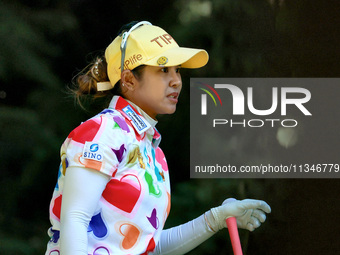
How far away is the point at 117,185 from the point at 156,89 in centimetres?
31

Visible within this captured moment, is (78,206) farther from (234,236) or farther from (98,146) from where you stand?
(234,236)

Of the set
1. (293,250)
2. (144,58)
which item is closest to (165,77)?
(144,58)

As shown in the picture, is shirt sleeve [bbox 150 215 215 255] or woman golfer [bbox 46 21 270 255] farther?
shirt sleeve [bbox 150 215 215 255]

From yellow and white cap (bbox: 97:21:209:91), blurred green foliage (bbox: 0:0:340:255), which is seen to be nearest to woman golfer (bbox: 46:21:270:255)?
yellow and white cap (bbox: 97:21:209:91)

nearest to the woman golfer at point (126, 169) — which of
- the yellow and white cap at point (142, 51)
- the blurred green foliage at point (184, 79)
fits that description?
the yellow and white cap at point (142, 51)

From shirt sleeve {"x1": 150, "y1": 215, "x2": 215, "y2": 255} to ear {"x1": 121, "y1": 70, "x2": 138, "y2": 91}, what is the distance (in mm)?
436

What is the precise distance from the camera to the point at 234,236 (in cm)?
183

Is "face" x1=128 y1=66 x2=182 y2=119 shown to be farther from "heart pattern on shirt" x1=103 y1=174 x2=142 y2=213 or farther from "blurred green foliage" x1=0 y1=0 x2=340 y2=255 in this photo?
"blurred green foliage" x1=0 y1=0 x2=340 y2=255

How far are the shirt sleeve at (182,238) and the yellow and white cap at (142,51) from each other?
459mm

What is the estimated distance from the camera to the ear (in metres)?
1.75

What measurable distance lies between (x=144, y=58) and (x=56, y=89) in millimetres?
1223

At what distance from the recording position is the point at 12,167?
2.84m

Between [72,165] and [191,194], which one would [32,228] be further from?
[72,165]

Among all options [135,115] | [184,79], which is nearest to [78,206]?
[135,115]
